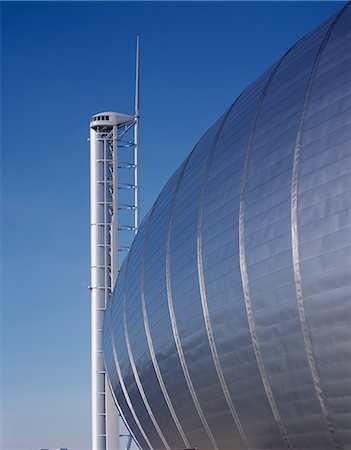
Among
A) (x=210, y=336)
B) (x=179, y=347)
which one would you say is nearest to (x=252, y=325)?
(x=210, y=336)

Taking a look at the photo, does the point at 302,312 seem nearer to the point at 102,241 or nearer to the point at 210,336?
the point at 210,336

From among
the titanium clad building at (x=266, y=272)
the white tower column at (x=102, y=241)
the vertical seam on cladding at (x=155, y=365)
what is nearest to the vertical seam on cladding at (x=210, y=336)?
the titanium clad building at (x=266, y=272)

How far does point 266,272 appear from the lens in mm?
24219

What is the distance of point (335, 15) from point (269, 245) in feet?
23.9

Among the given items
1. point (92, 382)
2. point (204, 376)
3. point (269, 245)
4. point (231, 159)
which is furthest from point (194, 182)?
point (92, 382)

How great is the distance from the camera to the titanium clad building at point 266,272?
21.9 meters

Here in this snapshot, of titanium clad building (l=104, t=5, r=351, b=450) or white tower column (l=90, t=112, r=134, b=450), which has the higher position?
white tower column (l=90, t=112, r=134, b=450)

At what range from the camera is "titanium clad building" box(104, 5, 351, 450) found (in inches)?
864

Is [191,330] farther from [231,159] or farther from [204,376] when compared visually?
[231,159]

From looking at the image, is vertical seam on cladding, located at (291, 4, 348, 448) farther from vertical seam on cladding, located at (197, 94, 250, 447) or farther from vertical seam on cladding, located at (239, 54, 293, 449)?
vertical seam on cladding, located at (197, 94, 250, 447)

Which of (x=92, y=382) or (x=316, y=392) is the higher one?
(x=92, y=382)

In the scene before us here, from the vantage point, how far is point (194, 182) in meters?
33.3

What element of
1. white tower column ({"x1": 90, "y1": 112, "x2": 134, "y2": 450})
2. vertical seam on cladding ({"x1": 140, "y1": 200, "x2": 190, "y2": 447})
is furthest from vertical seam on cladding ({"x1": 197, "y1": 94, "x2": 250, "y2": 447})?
white tower column ({"x1": 90, "y1": 112, "x2": 134, "y2": 450})

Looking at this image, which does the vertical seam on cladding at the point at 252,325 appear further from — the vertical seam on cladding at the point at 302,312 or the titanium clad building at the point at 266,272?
the vertical seam on cladding at the point at 302,312
